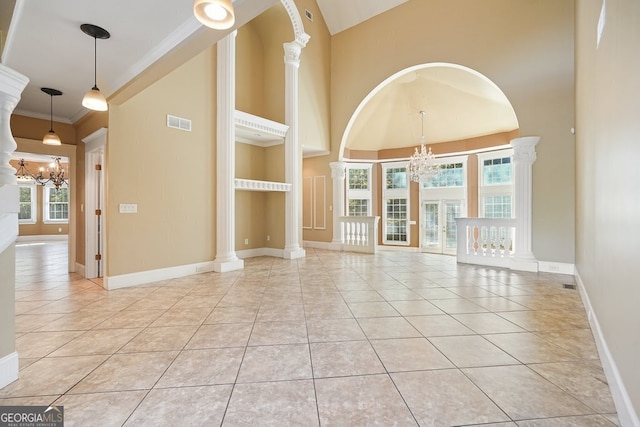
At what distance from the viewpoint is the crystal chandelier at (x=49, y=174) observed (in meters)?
11.3

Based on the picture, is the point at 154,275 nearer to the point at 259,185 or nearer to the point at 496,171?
the point at 259,185

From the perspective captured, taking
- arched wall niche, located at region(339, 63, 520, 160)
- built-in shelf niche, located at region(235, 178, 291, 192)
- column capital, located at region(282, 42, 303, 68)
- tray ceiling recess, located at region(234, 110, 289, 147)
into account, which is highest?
column capital, located at region(282, 42, 303, 68)

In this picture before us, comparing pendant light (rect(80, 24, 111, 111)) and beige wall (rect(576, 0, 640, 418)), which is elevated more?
pendant light (rect(80, 24, 111, 111))

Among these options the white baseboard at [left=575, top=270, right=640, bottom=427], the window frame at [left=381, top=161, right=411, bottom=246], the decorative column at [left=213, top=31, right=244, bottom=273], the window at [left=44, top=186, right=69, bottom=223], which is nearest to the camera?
the white baseboard at [left=575, top=270, right=640, bottom=427]

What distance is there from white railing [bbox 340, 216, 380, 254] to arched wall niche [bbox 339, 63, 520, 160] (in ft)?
6.56

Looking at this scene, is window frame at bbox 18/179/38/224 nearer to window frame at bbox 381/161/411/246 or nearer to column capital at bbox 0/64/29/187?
column capital at bbox 0/64/29/187

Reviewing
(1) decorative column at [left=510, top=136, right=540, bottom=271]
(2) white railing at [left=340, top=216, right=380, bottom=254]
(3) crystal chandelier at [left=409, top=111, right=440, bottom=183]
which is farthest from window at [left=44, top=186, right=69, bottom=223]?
(1) decorative column at [left=510, top=136, right=540, bottom=271]

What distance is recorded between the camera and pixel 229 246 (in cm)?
570

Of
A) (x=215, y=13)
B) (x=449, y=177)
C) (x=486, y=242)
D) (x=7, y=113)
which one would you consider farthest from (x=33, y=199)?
(x=486, y=242)

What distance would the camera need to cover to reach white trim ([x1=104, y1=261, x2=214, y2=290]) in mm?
4344

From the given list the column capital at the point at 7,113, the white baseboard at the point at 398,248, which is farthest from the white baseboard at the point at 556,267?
the column capital at the point at 7,113

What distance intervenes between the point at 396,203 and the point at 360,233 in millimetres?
2891

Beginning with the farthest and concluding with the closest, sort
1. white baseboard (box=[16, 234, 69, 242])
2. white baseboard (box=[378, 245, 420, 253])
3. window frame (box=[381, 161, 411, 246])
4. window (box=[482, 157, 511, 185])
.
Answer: white baseboard (box=[16, 234, 69, 242]) < window frame (box=[381, 161, 411, 246]) < white baseboard (box=[378, 245, 420, 253]) < window (box=[482, 157, 511, 185])

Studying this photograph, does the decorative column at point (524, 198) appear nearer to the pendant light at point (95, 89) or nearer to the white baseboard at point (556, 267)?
the white baseboard at point (556, 267)
